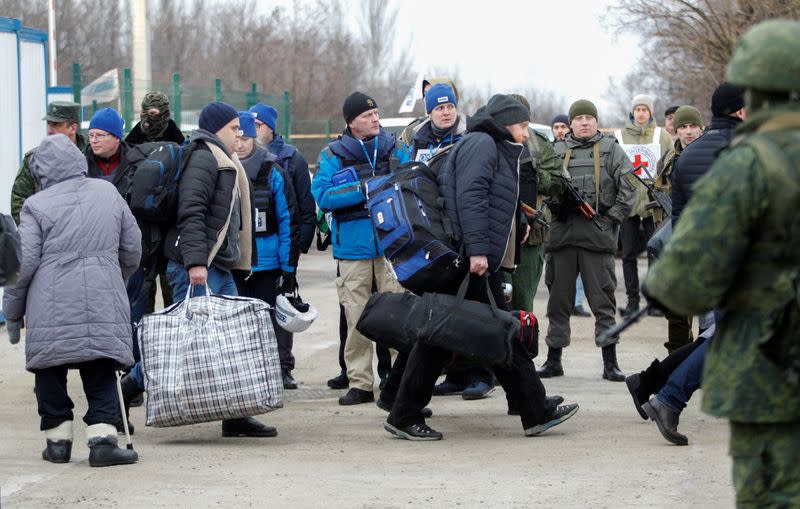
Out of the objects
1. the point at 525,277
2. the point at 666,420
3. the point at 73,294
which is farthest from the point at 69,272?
the point at 525,277

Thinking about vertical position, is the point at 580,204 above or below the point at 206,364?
above

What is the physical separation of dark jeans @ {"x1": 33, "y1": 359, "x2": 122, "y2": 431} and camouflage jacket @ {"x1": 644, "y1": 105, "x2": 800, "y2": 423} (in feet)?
12.8

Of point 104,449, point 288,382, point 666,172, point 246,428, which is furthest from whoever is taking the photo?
point 666,172

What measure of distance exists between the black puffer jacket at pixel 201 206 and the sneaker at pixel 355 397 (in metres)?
1.45

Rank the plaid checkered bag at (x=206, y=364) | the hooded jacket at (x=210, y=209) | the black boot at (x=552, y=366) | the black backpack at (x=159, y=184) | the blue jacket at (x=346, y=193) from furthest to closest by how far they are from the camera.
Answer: the black boot at (x=552, y=366) < the blue jacket at (x=346, y=193) < the black backpack at (x=159, y=184) < the hooded jacket at (x=210, y=209) < the plaid checkered bag at (x=206, y=364)

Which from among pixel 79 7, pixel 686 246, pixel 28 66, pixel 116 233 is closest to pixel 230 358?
pixel 116 233

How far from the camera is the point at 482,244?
7.53 m

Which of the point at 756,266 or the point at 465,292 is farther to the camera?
the point at 465,292

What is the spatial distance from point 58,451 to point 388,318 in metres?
1.91

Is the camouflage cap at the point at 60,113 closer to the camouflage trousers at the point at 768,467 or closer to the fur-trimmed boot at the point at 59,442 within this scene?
the fur-trimmed boot at the point at 59,442

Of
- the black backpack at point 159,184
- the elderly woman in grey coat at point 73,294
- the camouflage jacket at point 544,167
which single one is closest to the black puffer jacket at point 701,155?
the camouflage jacket at point 544,167

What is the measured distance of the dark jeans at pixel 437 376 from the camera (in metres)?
7.68

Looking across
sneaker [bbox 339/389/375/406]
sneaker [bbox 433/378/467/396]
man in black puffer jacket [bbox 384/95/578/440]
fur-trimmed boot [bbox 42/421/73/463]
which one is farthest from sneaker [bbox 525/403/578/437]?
Result: fur-trimmed boot [bbox 42/421/73/463]

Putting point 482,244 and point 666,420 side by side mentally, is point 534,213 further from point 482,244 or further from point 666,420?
point 666,420
